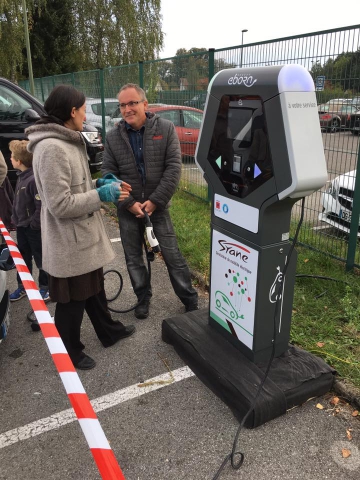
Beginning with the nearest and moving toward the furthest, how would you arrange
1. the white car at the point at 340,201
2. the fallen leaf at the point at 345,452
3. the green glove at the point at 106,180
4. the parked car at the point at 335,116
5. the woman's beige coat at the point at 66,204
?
1. the fallen leaf at the point at 345,452
2. the woman's beige coat at the point at 66,204
3. the green glove at the point at 106,180
4. the parked car at the point at 335,116
5. the white car at the point at 340,201

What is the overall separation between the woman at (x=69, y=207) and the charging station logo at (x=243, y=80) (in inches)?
35.4

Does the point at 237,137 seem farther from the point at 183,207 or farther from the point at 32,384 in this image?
the point at 183,207

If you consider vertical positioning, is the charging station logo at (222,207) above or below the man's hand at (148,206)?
above

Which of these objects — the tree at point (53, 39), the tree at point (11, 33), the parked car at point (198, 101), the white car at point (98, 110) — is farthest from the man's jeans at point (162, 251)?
the tree at point (53, 39)

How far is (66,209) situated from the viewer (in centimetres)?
237

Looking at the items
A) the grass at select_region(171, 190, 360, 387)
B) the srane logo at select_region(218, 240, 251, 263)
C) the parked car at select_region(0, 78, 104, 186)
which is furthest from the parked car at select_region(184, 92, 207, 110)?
the srane logo at select_region(218, 240, 251, 263)

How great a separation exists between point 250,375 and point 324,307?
1.27 meters

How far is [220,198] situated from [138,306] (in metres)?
1.45

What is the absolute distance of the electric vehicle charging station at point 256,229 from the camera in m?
2.08

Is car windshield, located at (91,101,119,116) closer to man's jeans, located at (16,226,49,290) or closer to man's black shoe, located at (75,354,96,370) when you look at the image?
man's jeans, located at (16,226,49,290)

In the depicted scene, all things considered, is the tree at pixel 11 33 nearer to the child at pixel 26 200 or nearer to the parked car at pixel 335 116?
the child at pixel 26 200

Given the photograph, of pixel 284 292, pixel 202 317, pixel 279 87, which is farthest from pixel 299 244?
pixel 279 87

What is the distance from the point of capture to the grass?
291 cm

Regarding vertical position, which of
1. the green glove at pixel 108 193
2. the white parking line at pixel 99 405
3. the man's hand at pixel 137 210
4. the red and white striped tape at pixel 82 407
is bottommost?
the white parking line at pixel 99 405
